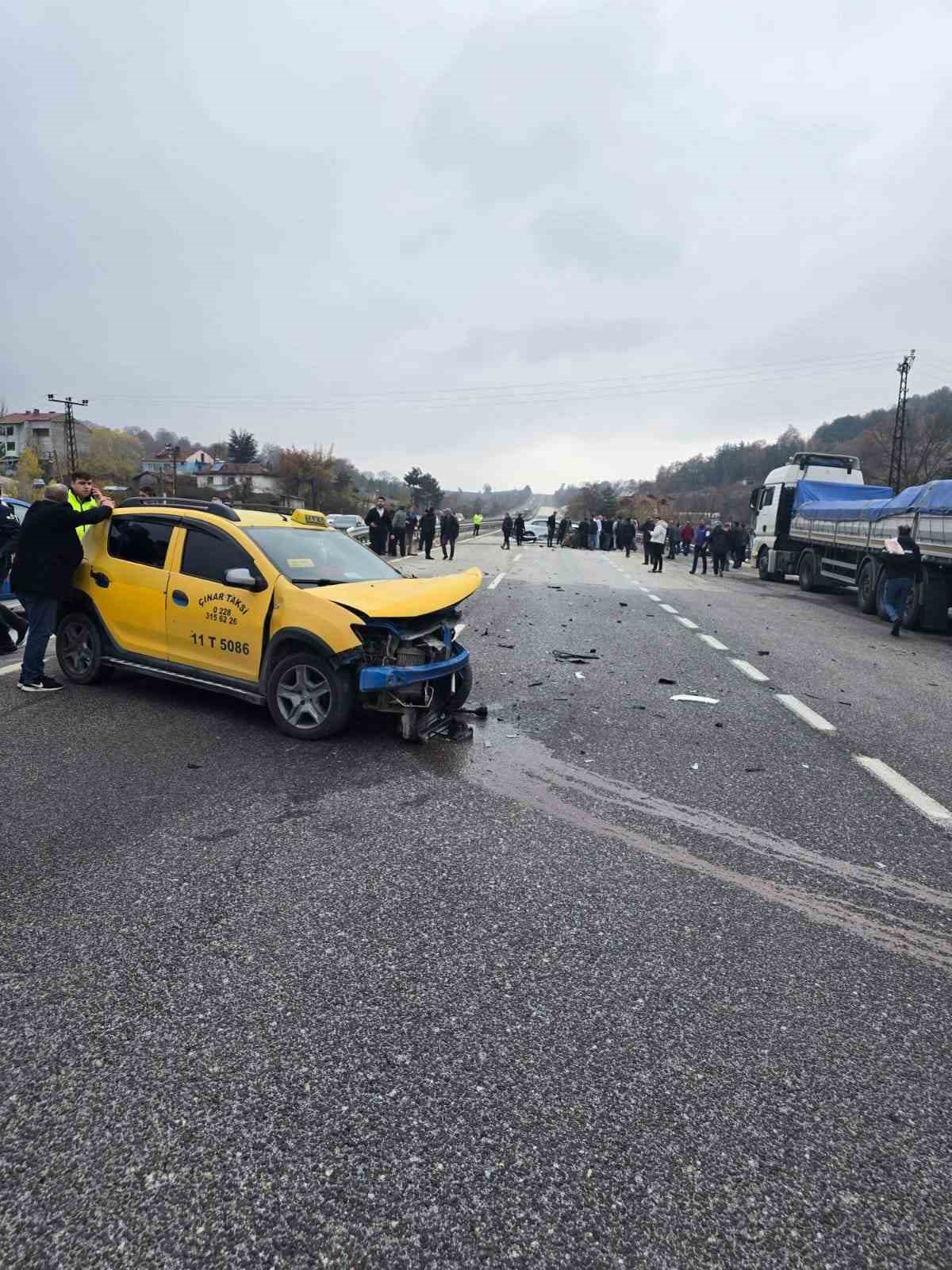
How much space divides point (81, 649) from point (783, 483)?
2167 cm

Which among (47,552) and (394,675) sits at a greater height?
(47,552)

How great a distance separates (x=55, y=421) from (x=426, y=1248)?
142980 millimetres

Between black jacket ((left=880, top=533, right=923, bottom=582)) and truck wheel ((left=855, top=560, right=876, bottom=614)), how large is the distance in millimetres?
641

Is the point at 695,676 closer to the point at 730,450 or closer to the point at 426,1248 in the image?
the point at 426,1248

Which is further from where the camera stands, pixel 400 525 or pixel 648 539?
pixel 648 539

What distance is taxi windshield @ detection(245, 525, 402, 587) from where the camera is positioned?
6.11 metres

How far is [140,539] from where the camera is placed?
6.73 meters

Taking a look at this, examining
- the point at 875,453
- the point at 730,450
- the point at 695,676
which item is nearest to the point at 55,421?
the point at 730,450

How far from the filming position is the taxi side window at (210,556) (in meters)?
6.12

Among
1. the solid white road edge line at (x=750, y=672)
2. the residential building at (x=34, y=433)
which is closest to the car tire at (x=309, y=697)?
the solid white road edge line at (x=750, y=672)

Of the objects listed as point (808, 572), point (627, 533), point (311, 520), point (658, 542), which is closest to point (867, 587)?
point (808, 572)

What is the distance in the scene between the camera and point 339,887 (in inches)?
138

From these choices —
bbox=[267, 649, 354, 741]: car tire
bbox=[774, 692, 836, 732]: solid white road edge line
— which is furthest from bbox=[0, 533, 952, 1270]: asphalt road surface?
bbox=[774, 692, 836, 732]: solid white road edge line

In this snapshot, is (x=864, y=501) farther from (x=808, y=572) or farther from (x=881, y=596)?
(x=808, y=572)
